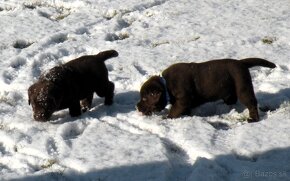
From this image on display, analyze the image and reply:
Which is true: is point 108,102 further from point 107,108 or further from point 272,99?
point 272,99

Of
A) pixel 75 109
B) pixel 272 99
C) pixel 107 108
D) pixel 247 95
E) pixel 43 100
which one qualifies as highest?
pixel 247 95

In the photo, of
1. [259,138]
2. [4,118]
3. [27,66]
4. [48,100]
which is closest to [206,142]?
[259,138]

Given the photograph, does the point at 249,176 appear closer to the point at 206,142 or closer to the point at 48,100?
the point at 206,142

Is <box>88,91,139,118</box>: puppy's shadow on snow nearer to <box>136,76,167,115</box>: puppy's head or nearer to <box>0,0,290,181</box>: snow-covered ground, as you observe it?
<box>0,0,290,181</box>: snow-covered ground

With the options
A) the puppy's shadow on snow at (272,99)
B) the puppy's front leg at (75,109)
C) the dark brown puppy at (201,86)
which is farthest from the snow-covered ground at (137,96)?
the dark brown puppy at (201,86)

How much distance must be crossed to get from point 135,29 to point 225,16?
2.08 meters

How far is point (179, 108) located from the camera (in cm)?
664

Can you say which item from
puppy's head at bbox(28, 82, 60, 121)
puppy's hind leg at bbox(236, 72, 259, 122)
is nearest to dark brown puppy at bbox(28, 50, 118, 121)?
puppy's head at bbox(28, 82, 60, 121)

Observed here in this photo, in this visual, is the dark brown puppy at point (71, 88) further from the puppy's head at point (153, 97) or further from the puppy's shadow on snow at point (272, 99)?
the puppy's shadow on snow at point (272, 99)

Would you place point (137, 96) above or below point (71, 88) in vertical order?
below

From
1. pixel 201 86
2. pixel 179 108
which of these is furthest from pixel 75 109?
pixel 201 86

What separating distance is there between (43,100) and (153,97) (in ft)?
4.90

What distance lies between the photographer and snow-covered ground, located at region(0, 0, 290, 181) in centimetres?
556

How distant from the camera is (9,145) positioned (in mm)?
6305
